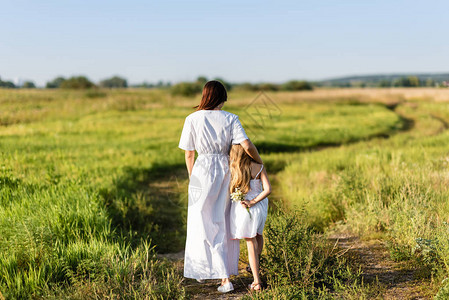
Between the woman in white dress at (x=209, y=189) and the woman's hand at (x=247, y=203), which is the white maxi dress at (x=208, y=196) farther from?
the woman's hand at (x=247, y=203)

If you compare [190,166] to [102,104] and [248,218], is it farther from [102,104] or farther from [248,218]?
[102,104]

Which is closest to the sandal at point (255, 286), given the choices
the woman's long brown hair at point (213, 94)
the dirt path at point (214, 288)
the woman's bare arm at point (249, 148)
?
the dirt path at point (214, 288)

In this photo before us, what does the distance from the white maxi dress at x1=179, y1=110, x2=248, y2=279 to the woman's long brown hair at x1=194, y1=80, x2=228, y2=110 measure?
86 mm

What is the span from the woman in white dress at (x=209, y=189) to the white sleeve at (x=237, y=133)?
1 centimetres

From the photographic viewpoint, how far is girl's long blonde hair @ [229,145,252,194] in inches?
174

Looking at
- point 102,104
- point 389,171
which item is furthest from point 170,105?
point 389,171

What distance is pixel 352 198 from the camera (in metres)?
7.31

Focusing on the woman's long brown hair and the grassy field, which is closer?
the woman's long brown hair

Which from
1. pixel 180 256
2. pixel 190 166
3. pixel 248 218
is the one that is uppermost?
pixel 190 166

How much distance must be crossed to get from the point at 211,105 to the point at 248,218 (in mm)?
1279

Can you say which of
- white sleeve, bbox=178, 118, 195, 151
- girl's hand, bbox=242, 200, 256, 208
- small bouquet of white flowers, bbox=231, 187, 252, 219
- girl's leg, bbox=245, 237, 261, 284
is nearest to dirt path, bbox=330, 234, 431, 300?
girl's leg, bbox=245, 237, 261, 284

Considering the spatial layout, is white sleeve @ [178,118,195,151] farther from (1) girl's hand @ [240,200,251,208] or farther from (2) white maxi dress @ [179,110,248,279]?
(1) girl's hand @ [240,200,251,208]

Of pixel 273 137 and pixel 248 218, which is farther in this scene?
pixel 273 137

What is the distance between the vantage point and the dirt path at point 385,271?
14.2 feet
